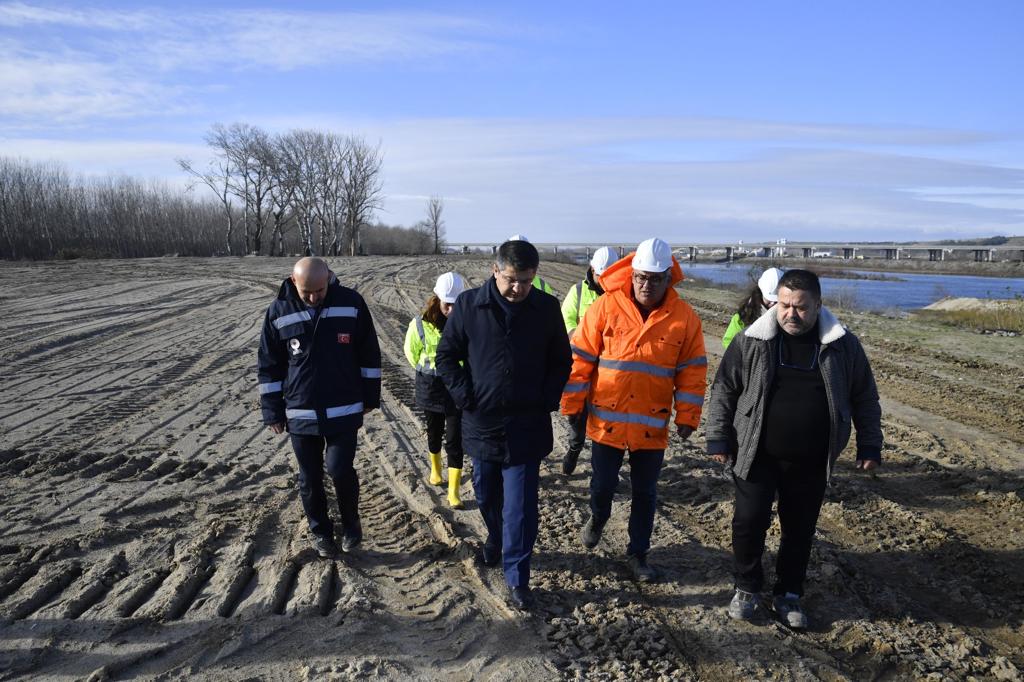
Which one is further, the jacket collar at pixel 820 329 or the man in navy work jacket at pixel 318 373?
the man in navy work jacket at pixel 318 373

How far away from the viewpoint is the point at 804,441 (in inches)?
142

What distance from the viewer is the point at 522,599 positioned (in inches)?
154

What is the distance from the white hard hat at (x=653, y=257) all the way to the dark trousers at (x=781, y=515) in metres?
1.19

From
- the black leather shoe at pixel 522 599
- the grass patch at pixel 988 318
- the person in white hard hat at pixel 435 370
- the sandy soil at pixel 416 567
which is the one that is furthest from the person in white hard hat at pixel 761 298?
the grass patch at pixel 988 318

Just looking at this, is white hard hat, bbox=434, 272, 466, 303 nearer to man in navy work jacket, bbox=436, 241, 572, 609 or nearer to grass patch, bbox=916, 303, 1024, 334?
man in navy work jacket, bbox=436, 241, 572, 609

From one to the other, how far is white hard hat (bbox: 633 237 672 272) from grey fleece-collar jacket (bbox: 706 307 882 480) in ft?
1.97

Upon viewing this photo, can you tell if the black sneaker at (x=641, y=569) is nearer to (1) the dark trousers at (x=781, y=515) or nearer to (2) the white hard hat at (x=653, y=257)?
(1) the dark trousers at (x=781, y=515)

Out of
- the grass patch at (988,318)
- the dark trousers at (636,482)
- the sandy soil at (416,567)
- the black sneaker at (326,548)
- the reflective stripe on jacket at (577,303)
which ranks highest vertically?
the reflective stripe on jacket at (577,303)

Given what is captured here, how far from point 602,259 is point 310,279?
2.78 meters

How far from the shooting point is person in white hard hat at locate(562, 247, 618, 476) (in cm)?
595

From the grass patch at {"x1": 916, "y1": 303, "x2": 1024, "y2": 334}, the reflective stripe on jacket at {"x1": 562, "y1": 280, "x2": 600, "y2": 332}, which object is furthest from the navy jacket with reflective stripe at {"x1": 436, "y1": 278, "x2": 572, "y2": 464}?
the grass patch at {"x1": 916, "y1": 303, "x2": 1024, "y2": 334}

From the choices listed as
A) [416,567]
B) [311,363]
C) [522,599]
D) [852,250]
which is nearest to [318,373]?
[311,363]

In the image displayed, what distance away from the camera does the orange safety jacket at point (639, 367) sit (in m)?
4.02

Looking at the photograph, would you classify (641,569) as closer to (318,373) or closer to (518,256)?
(518,256)
